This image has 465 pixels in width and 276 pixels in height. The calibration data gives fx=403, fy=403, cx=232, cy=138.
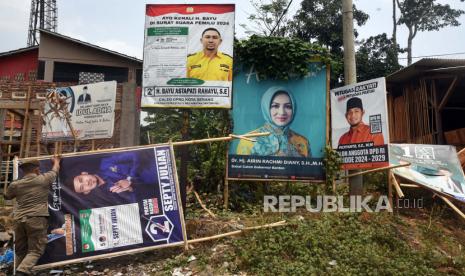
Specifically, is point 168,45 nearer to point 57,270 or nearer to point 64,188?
point 64,188

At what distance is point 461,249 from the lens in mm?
6176

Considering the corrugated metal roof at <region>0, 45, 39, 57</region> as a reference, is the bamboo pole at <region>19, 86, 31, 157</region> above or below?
below

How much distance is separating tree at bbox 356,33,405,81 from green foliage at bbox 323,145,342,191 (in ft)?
53.6

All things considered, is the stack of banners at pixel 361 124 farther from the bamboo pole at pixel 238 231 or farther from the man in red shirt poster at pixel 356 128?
the bamboo pole at pixel 238 231

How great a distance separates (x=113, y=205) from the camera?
5.72 meters

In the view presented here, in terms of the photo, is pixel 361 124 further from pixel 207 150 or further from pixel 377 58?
pixel 377 58

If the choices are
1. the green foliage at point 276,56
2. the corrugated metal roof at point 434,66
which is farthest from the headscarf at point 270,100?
the corrugated metal roof at point 434,66

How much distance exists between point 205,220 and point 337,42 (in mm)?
18838

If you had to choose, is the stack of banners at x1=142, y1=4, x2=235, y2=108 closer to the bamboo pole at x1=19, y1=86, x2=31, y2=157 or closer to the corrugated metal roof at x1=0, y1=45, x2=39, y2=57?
the bamboo pole at x1=19, y1=86, x2=31, y2=157

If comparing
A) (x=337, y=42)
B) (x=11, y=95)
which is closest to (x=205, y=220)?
(x=11, y=95)

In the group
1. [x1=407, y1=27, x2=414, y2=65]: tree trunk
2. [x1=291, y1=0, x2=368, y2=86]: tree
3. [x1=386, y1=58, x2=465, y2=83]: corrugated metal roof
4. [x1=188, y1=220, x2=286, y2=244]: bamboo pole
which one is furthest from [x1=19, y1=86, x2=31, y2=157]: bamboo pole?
[x1=407, y1=27, x2=414, y2=65]: tree trunk

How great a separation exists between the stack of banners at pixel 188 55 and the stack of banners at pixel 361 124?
2215mm

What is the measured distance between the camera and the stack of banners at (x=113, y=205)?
5535 millimetres

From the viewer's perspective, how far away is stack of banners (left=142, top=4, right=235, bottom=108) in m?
7.09
